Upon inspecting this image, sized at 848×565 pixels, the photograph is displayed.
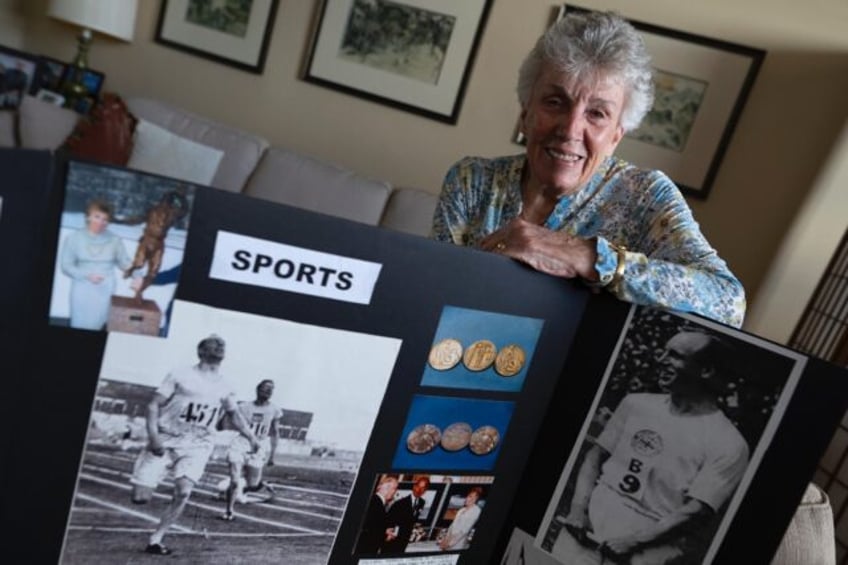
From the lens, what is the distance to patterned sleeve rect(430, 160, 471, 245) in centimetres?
90

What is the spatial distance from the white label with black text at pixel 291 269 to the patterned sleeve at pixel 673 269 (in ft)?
0.79

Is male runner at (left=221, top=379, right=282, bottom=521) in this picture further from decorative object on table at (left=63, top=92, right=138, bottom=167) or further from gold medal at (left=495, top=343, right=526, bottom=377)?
decorative object on table at (left=63, top=92, right=138, bottom=167)

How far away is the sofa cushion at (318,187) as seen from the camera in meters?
2.39

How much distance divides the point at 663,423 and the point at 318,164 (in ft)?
7.20

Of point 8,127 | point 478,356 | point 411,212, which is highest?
point 478,356

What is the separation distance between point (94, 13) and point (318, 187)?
1.42m

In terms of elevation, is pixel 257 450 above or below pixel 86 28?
below

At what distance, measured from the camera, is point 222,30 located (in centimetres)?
287

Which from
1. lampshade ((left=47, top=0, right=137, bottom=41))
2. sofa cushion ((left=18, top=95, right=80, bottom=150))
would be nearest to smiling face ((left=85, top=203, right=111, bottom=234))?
sofa cushion ((left=18, top=95, right=80, bottom=150))

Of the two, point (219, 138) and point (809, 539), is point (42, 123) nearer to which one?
point (219, 138)

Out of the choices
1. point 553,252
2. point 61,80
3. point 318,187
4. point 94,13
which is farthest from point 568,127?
point 61,80

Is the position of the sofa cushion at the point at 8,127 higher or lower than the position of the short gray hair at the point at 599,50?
lower

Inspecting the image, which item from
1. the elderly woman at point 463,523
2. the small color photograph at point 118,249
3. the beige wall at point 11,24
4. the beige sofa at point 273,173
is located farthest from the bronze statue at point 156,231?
the beige wall at point 11,24

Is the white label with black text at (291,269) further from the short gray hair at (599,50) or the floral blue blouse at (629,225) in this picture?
the short gray hair at (599,50)
